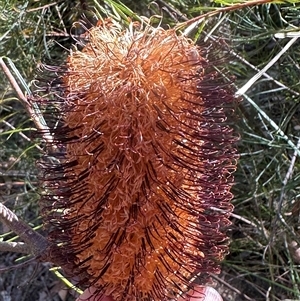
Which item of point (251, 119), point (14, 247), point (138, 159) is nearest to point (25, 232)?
point (14, 247)

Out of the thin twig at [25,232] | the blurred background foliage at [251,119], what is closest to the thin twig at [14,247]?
the thin twig at [25,232]

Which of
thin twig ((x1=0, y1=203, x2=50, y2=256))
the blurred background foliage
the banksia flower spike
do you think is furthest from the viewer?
the blurred background foliage

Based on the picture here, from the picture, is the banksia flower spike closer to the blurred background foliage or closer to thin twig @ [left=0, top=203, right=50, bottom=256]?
A: thin twig @ [left=0, top=203, right=50, bottom=256]

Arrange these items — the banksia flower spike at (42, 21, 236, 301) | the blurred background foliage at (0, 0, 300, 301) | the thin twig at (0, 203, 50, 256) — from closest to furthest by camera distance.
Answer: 1. the banksia flower spike at (42, 21, 236, 301)
2. the thin twig at (0, 203, 50, 256)
3. the blurred background foliage at (0, 0, 300, 301)

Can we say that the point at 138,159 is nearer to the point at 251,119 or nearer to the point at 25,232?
the point at 25,232

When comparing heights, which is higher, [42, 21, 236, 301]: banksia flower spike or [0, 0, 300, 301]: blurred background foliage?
[42, 21, 236, 301]: banksia flower spike

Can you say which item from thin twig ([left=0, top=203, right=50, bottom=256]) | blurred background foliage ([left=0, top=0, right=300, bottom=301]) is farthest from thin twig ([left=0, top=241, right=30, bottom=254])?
blurred background foliage ([left=0, top=0, right=300, bottom=301])

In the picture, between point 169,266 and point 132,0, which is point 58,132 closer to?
point 169,266

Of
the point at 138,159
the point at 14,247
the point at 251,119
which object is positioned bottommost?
the point at 251,119
